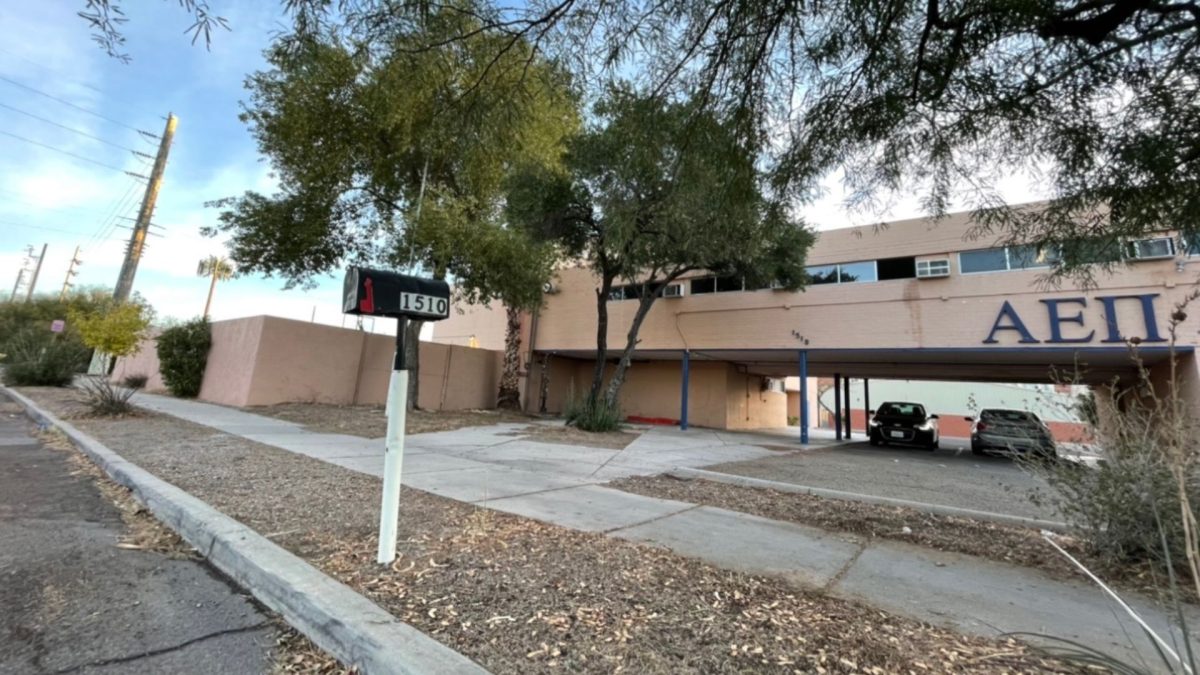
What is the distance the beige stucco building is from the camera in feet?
38.8

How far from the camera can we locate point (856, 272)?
51.3ft

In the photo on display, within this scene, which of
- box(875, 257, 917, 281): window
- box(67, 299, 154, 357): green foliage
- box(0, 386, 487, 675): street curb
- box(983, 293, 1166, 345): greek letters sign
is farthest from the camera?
box(875, 257, 917, 281): window

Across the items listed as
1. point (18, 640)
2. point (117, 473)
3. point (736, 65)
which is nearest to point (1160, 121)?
point (736, 65)

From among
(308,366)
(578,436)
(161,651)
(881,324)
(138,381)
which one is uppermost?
(881,324)

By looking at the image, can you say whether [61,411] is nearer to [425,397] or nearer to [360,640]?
[425,397]

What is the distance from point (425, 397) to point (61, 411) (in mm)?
9068

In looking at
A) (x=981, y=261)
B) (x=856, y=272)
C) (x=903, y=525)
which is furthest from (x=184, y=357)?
(x=981, y=261)

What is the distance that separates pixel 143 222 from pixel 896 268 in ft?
84.3

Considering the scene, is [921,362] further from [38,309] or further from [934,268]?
[38,309]

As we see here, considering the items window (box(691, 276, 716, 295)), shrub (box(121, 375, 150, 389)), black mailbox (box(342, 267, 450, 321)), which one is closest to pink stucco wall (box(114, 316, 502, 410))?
shrub (box(121, 375, 150, 389))

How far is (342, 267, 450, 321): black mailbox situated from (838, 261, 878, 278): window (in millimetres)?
14933

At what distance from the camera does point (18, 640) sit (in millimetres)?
2336

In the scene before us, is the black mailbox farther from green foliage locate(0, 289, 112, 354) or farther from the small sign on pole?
green foliage locate(0, 289, 112, 354)

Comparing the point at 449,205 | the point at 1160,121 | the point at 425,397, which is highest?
the point at 449,205
